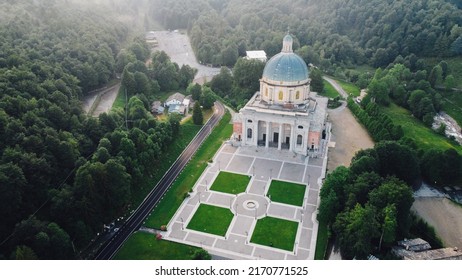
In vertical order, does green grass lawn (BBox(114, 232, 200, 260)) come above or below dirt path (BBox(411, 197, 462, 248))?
above

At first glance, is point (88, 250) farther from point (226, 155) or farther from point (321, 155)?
point (321, 155)

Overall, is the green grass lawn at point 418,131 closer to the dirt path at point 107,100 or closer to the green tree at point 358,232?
the green tree at point 358,232

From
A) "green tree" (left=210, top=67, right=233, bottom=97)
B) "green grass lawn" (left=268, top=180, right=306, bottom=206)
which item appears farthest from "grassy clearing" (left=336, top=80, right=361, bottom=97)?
"green grass lawn" (left=268, top=180, right=306, bottom=206)

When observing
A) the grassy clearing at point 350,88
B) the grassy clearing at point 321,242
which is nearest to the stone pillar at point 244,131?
the grassy clearing at point 321,242

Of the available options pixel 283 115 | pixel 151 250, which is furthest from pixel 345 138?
pixel 151 250

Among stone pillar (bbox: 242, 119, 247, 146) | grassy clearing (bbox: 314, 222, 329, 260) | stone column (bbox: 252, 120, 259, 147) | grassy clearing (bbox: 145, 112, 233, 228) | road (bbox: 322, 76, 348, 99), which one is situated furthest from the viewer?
road (bbox: 322, 76, 348, 99)

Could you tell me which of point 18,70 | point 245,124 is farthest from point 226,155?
point 18,70

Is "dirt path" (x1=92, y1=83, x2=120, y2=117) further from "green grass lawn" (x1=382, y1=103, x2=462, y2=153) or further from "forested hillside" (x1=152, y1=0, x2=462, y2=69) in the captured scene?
"green grass lawn" (x1=382, y1=103, x2=462, y2=153)
